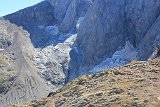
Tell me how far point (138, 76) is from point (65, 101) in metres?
17.9

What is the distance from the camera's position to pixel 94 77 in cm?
14450

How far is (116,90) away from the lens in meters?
122

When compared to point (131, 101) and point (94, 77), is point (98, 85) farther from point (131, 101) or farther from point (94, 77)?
point (131, 101)

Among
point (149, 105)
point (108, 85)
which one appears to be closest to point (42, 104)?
point (108, 85)

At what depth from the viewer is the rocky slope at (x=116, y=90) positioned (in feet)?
361

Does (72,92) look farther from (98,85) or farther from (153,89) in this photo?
(153,89)

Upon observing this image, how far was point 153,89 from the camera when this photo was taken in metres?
111

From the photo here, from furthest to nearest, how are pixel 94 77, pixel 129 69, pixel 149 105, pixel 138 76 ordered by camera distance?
1. pixel 94 77
2. pixel 129 69
3. pixel 138 76
4. pixel 149 105

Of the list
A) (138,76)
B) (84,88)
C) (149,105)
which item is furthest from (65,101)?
(149,105)

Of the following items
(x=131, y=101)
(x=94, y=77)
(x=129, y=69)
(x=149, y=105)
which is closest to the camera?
(x=149, y=105)

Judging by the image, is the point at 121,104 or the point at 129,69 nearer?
the point at 121,104

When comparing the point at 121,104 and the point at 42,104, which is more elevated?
the point at 42,104

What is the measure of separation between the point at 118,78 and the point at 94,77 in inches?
562

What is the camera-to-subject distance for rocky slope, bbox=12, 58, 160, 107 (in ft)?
361
